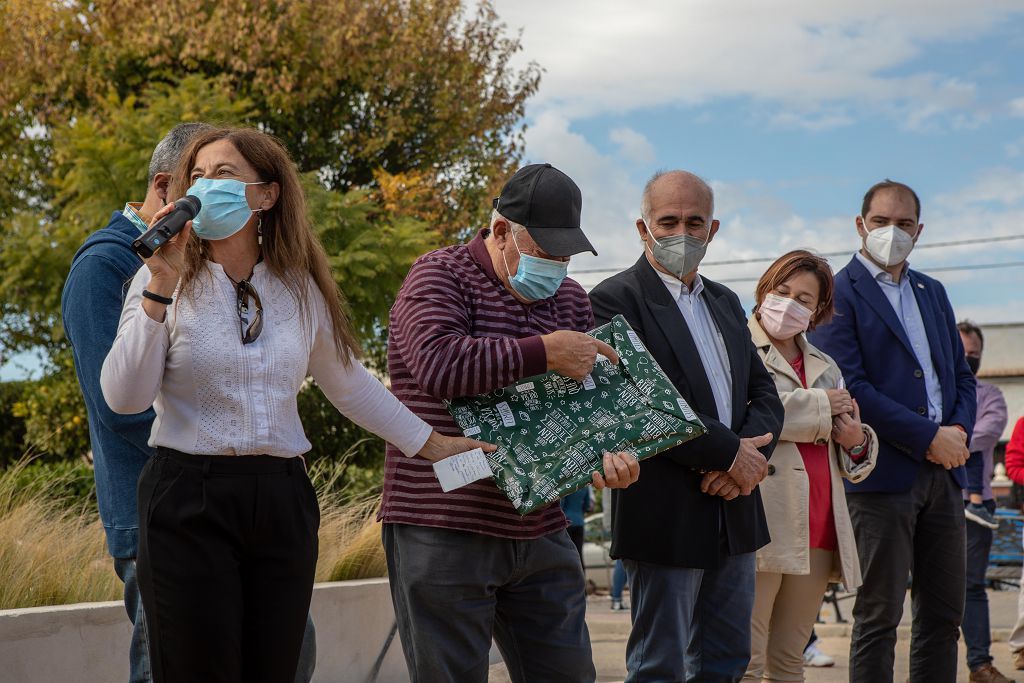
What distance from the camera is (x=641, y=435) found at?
11.1ft

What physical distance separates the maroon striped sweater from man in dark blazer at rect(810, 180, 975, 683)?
229 centimetres

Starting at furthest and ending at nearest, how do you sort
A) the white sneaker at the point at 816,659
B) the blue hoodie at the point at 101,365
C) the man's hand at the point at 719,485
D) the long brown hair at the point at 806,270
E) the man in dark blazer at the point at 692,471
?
1. the white sneaker at the point at 816,659
2. the long brown hair at the point at 806,270
3. the man's hand at the point at 719,485
4. the man in dark blazer at the point at 692,471
5. the blue hoodie at the point at 101,365

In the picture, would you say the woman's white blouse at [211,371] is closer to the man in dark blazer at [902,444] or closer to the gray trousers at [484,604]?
the gray trousers at [484,604]

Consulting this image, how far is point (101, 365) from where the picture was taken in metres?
3.34

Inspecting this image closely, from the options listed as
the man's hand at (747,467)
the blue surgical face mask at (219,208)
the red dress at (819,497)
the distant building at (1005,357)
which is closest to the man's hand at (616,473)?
the man's hand at (747,467)

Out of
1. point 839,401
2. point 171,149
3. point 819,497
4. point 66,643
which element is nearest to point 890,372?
point 839,401

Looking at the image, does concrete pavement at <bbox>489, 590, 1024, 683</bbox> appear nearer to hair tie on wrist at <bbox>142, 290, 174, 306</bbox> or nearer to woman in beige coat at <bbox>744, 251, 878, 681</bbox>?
woman in beige coat at <bbox>744, 251, 878, 681</bbox>

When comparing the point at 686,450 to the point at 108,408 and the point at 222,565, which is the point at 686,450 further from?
the point at 108,408

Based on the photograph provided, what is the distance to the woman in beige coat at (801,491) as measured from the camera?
4754mm

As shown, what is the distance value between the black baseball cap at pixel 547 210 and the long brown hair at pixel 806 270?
2.08 m

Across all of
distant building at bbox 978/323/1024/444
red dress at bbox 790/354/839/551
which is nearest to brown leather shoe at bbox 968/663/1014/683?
red dress at bbox 790/354/839/551

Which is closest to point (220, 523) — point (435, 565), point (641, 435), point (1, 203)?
point (435, 565)

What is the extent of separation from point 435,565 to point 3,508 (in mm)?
4161

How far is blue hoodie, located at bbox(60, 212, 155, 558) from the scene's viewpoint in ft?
11.0
